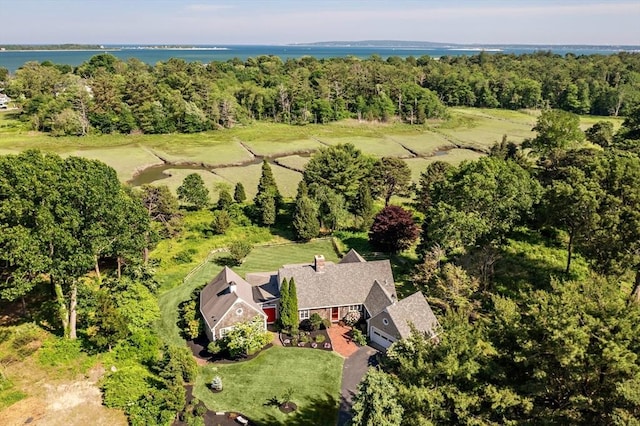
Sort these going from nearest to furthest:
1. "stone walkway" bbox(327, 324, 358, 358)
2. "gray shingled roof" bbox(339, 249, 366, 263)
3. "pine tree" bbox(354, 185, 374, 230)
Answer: "stone walkway" bbox(327, 324, 358, 358) < "gray shingled roof" bbox(339, 249, 366, 263) < "pine tree" bbox(354, 185, 374, 230)

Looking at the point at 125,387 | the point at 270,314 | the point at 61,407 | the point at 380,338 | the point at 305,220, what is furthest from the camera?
the point at 305,220

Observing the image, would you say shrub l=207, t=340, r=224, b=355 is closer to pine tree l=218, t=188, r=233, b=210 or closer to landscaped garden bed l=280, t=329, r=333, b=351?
landscaped garden bed l=280, t=329, r=333, b=351

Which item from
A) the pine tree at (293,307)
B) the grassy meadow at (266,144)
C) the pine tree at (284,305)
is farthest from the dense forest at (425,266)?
the grassy meadow at (266,144)

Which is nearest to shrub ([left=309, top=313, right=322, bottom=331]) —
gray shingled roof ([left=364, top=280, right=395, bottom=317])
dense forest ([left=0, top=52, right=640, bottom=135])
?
gray shingled roof ([left=364, top=280, right=395, bottom=317])

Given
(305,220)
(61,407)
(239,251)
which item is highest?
(305,220)

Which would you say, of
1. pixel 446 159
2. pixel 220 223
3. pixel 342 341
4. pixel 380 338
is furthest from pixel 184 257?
pixel 446 159

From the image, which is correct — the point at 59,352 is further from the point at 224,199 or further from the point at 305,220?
the point at 224,199

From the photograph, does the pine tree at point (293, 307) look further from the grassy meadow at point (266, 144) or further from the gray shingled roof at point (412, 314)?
the grassy meadow at point (266, 144)
